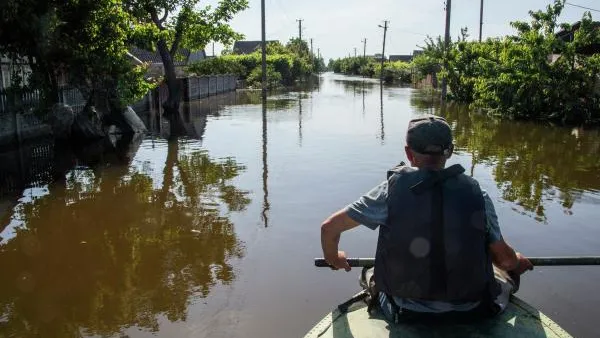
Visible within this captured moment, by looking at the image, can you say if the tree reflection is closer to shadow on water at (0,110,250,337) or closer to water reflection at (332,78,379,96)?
shadow on water at (0,110,250,337)

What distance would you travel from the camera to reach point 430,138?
255 cm

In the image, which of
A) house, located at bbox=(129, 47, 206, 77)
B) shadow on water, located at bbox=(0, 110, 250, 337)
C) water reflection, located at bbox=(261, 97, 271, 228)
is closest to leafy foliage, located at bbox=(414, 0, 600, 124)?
water reflection, located at bbox=(261, 97, 271, 228)

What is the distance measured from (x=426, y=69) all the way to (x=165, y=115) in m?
34.9

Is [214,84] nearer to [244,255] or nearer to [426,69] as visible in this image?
[426,69]

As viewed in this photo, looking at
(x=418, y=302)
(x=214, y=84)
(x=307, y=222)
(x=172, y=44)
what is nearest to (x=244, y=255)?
(x=307, y=222)

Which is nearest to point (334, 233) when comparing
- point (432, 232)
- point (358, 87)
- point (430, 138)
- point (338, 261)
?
point (338, 261)

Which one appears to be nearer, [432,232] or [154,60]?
[432,232]

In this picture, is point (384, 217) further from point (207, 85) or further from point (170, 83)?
point (207, 85)

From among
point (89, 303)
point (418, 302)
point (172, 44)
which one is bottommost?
point (89, 303)

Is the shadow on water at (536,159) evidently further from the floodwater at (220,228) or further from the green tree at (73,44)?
the green tree at (73,44)

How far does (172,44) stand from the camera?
89.1ft

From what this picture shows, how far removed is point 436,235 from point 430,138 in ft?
1.52

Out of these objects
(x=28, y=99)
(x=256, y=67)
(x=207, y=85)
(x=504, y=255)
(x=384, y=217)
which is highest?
(x=256, y=67)

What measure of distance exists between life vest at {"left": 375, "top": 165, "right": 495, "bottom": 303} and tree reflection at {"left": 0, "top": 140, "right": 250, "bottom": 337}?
9.20 feet
